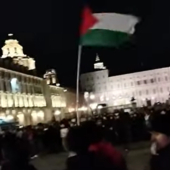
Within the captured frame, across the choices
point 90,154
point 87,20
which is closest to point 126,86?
point 87,20

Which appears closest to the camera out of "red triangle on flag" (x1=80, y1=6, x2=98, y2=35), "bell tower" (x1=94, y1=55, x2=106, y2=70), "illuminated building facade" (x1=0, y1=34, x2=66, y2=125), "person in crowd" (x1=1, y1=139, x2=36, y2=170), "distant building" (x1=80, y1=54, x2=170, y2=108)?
"person in crowd" (x1=1, y1=139, x2=36, y2=170)

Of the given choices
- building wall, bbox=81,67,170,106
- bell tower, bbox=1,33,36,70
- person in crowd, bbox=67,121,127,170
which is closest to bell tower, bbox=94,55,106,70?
building wall, bbox=81,67,170,106

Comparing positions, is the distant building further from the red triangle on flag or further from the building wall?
the red triangle on flag

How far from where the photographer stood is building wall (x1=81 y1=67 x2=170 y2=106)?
14262cm

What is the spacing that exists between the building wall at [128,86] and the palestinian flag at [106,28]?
12927 centimetres

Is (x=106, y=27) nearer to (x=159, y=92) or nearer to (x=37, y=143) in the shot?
(x=37, y=143)

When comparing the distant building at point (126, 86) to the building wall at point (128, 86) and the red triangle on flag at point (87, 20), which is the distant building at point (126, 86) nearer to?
the building wall at point (128, 86)

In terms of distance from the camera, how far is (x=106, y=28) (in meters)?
10.5

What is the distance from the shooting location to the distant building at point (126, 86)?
468ft

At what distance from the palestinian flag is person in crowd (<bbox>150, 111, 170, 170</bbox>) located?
4.94m

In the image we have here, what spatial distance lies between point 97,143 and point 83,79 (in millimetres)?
148618

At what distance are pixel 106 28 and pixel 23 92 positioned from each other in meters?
73.8

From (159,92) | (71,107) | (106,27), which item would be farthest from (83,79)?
(106,27)

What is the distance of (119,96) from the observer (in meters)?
145
